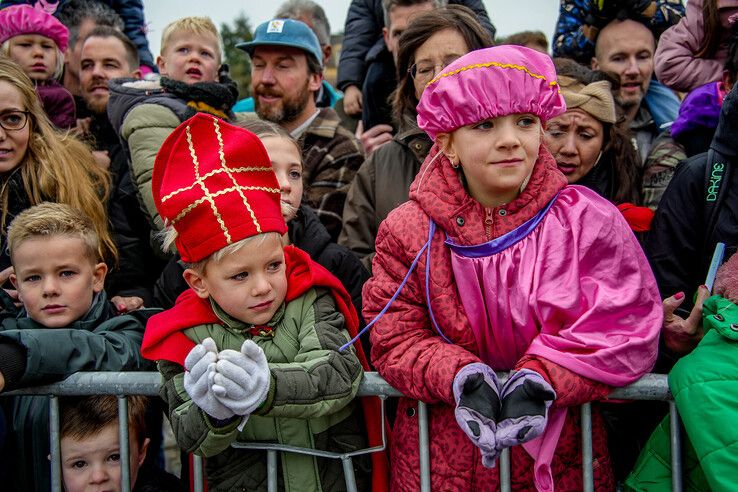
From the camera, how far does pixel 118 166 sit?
4.46m

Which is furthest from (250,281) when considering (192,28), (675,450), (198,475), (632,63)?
(632,63)

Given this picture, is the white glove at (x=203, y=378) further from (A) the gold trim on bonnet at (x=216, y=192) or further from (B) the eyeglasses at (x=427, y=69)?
(B) the eyeglasses at (x=427, y=69)

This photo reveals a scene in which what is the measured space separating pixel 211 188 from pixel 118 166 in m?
2.13

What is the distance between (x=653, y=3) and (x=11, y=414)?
13.7 ft

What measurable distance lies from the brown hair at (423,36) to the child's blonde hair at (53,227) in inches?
66.7

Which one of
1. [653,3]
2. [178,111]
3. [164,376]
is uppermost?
[653,3]

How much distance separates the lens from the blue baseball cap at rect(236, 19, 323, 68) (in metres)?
4.56

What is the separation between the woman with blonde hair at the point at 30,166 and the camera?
11.7ft

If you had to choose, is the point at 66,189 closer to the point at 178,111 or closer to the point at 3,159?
the point at 3,159

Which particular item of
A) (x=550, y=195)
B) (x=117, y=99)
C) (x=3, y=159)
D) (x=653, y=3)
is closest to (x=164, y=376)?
(x=550, y=195)

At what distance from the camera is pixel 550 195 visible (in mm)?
2459

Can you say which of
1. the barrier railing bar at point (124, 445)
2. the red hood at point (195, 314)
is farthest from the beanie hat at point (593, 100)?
the barrier railing bar at point (124, 445)

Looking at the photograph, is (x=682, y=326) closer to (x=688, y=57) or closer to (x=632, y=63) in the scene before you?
(x=688, y=57)

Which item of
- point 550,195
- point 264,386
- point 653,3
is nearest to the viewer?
point 264,386
